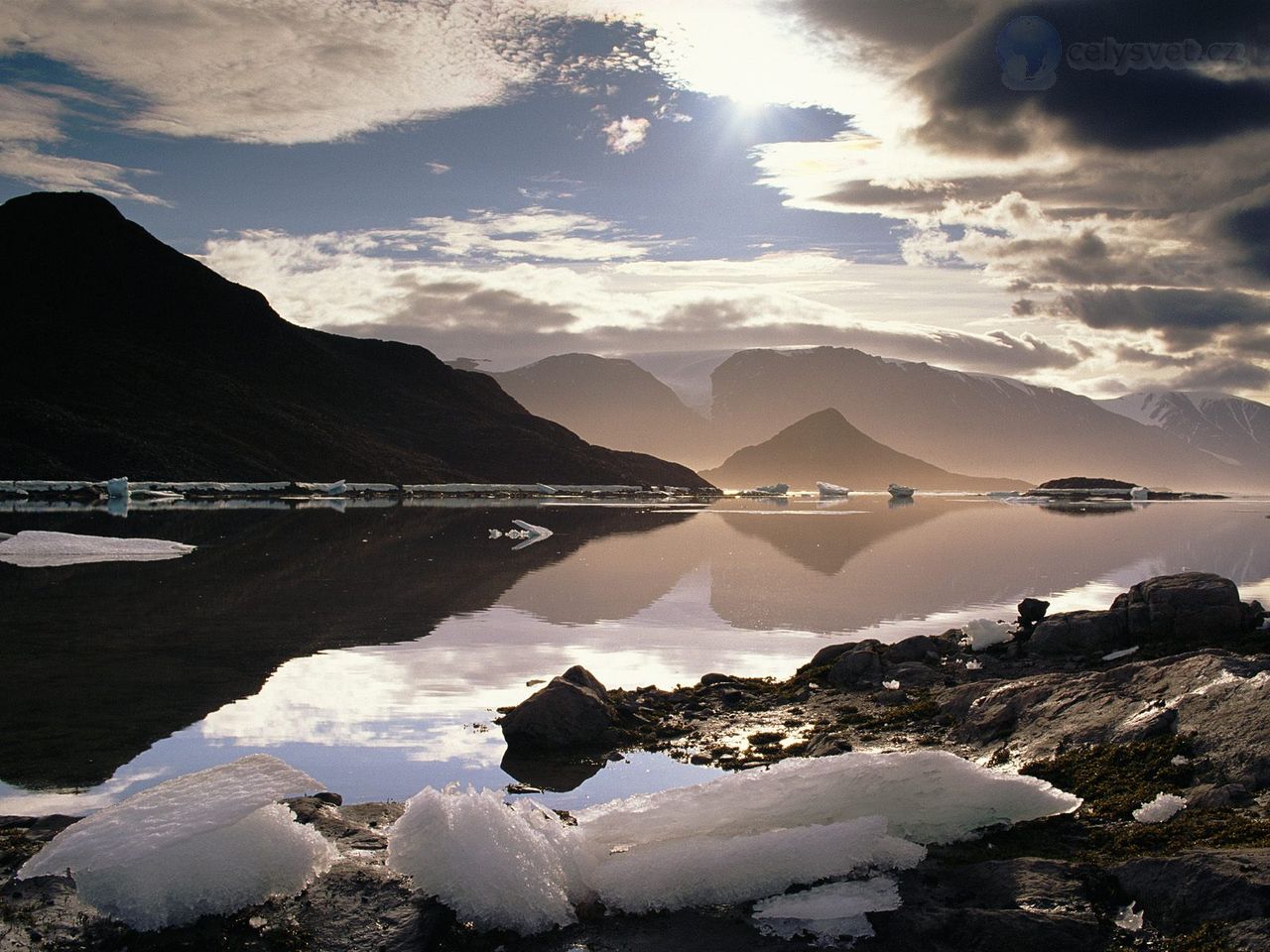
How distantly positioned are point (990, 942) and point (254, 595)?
23.0 m

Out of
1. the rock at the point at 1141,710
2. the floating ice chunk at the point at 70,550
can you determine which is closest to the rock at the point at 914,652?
the rock at the point at 1141,710

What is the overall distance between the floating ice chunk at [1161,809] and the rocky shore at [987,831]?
4 centimetres

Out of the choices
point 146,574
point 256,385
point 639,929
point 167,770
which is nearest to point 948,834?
point 639,929

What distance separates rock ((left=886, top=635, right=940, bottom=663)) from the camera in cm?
1688

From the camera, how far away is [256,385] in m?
163

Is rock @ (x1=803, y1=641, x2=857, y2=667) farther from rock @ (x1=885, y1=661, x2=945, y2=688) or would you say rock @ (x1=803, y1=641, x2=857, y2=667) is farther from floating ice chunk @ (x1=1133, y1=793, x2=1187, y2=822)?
floating ice chunk @ (x1=1133, y1=793, x2=1187, y2=822)

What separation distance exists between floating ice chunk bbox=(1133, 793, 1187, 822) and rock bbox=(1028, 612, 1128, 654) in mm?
8181

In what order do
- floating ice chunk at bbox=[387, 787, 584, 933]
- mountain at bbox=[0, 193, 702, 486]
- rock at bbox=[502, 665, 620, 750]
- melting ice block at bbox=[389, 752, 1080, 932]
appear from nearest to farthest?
floating ice chunk at bbox=[387, 787, 584, 933] < melting ice block at bbox=[389, 752, 1080, 932] < rock at bbox=[502, 665, 620, 750] < mountain at bbox=[0, 193, 702, 486]

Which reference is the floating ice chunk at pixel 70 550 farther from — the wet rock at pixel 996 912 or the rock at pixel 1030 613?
the wet rock at pixel 996 912

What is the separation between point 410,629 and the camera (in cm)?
2125

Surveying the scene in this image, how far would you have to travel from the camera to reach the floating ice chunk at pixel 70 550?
33.5m

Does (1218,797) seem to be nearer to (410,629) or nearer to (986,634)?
(986,634)

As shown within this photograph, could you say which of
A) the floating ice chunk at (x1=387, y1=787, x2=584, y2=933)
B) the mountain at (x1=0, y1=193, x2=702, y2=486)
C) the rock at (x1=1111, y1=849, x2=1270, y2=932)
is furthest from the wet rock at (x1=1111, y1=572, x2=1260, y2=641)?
the mountain at (x1=0, y1=193, x2=702, y2=486)

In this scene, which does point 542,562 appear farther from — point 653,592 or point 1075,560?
point 1075,560
